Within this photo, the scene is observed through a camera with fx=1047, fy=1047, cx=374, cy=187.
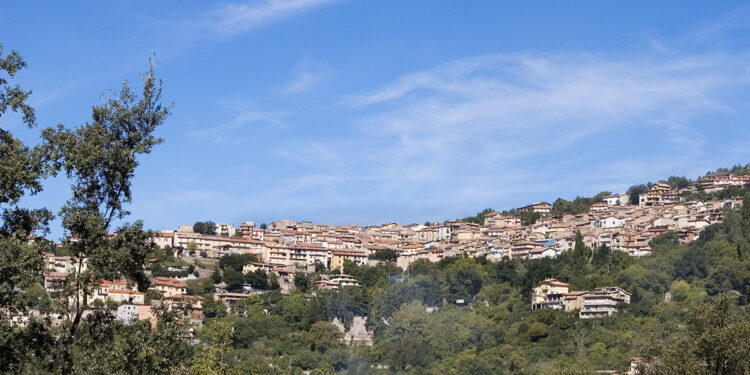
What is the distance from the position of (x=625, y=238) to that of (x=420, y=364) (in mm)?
30618

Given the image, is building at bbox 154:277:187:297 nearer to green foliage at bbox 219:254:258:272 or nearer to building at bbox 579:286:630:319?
green foliage at bbox 219:254:258:272

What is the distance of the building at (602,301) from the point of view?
70.4 m

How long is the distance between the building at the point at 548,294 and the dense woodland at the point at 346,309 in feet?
4.69

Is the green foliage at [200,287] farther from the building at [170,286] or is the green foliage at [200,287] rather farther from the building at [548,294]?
the building at [548,294]

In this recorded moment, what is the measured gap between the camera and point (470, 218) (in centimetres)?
12538

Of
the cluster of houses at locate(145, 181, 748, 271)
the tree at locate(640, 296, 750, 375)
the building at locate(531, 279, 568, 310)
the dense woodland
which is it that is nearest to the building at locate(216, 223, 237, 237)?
the cluster of houses at locate(145, 181, 748, 271)

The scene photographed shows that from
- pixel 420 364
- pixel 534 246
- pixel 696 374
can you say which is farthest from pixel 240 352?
pixel 696 374

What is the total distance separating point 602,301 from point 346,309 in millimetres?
19369

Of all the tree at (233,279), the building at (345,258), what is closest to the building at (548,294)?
the tree at (233,279)

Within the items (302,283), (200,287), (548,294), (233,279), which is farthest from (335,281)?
(548,294)

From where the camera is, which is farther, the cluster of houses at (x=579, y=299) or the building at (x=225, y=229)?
the building at (x=225, y=229)

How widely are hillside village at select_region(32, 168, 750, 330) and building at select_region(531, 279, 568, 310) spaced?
88 mm

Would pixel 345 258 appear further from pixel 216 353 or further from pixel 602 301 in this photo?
pixel 216 353

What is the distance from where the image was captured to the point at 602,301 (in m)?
71.5
